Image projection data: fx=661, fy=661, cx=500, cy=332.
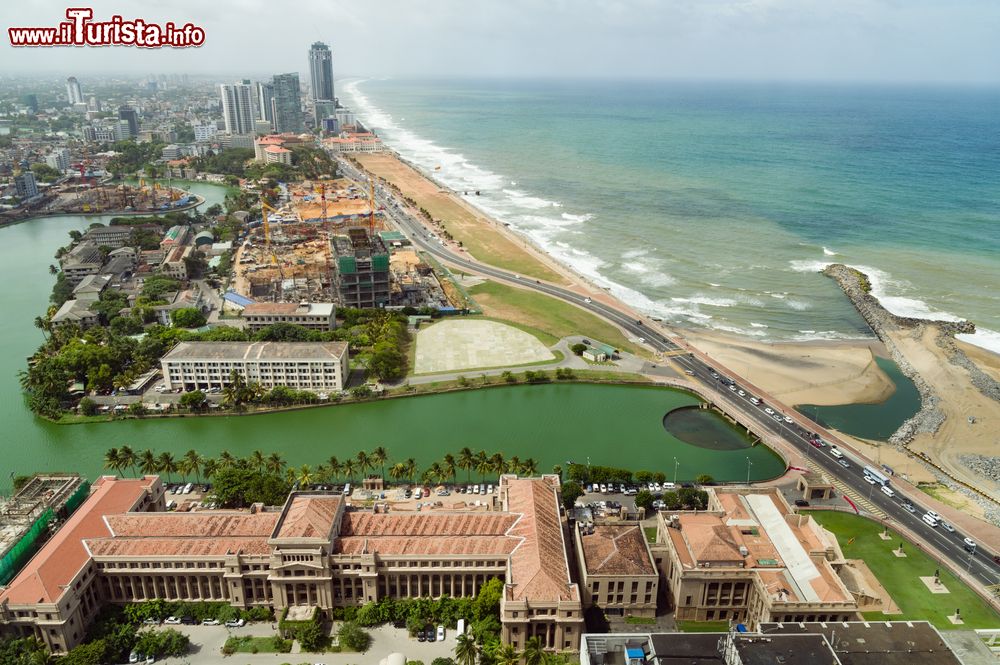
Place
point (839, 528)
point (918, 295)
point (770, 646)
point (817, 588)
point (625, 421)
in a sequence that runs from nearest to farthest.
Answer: point (770, 646) → point (817, 588) → point (839, 528) → point (625, 421) → point (918, 295)

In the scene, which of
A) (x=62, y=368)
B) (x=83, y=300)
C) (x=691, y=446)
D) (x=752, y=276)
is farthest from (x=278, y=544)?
(x=752, y=276)

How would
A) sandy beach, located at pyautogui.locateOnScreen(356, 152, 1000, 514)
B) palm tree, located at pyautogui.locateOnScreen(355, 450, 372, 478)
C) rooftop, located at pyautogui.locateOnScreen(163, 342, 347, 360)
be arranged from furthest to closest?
rooftop, located at pyautogui.locateOnScreen(163, 342, 347, 360) → sandy beach, located at pyautogui.locateOnScreen(356, 152, 1000, 514) → palm tree, located at pyautogui.locateOnScreen(355, 450, 372, 478)

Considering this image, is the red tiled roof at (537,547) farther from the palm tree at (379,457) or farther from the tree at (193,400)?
the tree at (193,400)

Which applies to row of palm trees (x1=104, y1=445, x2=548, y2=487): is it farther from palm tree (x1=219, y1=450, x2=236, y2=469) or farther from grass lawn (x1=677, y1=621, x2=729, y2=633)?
grass lawn (x1=677, y1=621, x2=729, y2=633)

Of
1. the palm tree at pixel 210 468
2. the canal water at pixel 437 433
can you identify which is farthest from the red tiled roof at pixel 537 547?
the palm tree at pixel 210 468

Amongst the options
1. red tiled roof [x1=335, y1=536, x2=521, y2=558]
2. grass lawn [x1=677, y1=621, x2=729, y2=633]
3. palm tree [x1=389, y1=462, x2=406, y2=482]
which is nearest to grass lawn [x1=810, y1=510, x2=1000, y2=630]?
grass lawn [x1=677, y1=621, x2=729, y2=633]

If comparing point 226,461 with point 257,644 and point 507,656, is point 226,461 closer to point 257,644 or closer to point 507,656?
point 257,644

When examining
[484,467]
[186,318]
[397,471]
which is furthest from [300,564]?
[186,318]

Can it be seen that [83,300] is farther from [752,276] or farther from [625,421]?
[752,276]
